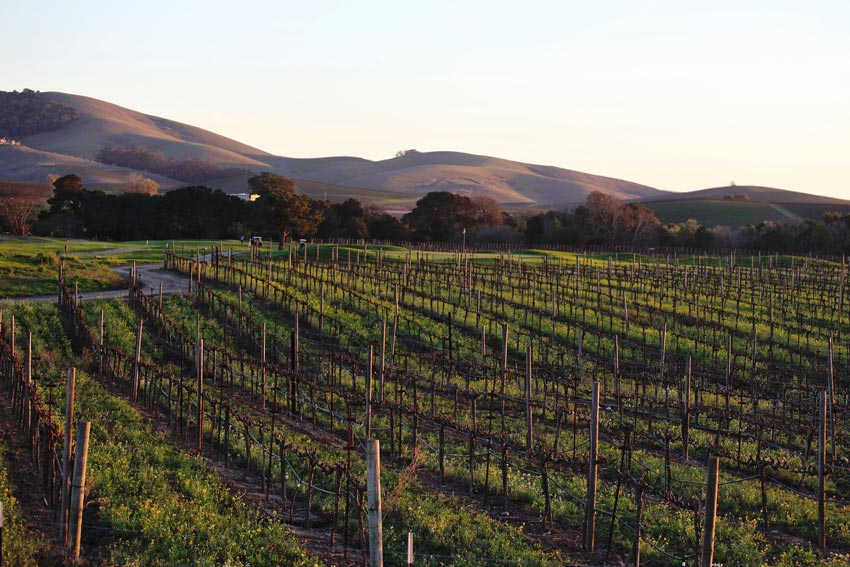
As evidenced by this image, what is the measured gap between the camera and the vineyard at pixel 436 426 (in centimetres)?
1288

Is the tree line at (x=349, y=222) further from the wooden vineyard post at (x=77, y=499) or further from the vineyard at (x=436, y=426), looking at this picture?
the wooden vineyard post at (x=77, y=499)

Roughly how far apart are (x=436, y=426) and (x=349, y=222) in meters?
66.7

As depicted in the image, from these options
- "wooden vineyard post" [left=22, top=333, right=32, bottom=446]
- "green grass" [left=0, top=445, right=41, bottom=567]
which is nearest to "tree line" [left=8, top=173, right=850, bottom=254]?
"wooden vineyard post" [left=22, top=333, right=32, bottom=446]

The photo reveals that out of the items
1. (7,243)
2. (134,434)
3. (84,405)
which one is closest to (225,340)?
Answer: (84,405)

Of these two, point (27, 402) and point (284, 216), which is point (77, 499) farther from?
point (284, 216)

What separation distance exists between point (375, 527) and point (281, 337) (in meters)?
24.0

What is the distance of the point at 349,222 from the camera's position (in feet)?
288

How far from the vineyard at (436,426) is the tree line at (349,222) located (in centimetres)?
3842

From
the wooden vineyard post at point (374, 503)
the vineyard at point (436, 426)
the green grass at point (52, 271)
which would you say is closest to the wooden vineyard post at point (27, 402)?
the vineyard at point (436, 426)

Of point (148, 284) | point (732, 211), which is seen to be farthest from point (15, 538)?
point (732, 211)

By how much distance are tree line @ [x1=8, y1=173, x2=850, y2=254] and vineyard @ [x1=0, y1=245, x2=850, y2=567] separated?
38421 millimetres

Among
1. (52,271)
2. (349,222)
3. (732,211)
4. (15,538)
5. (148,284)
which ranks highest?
(732,211)

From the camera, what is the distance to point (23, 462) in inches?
623

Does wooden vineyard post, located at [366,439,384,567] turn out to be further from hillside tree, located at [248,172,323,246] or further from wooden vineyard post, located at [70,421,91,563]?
hillside tree, located at [248,172,323,246]
